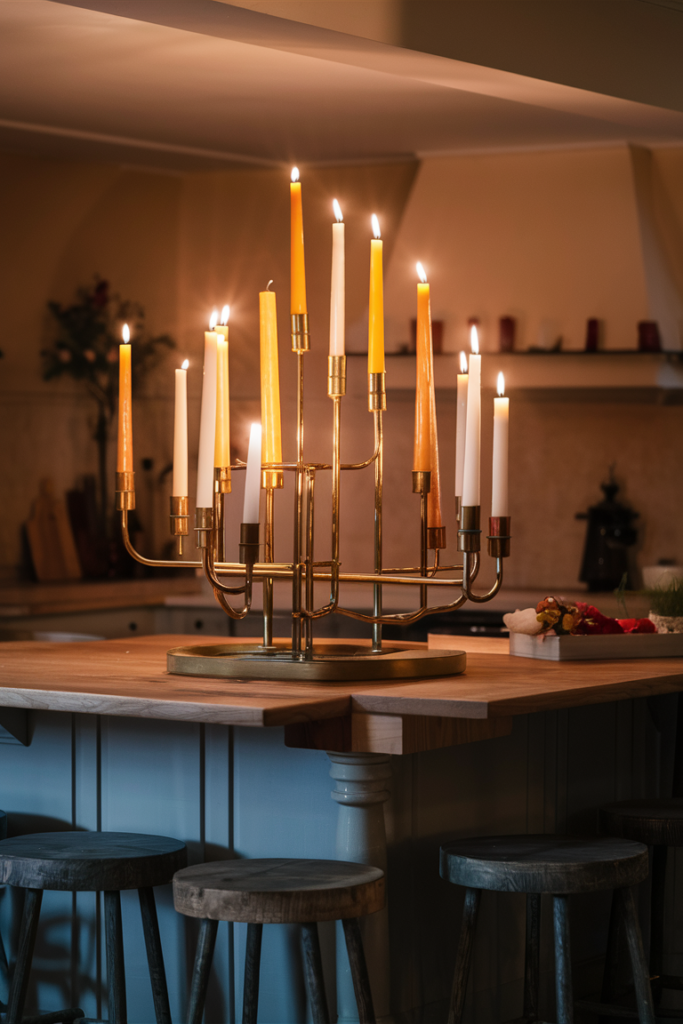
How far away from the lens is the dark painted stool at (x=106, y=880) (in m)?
2.16

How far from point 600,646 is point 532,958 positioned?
2.32ft

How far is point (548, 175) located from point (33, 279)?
7.41 feet

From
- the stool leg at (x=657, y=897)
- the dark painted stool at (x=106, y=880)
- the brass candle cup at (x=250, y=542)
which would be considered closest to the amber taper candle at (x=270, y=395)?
the brass candle cup at (x=250, y=542)

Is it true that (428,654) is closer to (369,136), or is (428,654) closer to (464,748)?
(464,748)

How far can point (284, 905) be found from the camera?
1894mm

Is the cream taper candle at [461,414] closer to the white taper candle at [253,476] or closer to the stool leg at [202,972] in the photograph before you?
the white taper candle at [253,476]

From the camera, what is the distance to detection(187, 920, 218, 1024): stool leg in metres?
2.02

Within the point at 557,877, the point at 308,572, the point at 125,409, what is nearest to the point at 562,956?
the point at 557,877

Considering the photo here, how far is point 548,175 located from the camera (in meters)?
5.56

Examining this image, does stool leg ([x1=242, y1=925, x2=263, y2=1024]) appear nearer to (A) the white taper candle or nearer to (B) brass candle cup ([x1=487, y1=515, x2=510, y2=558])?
(A) the white taper candle

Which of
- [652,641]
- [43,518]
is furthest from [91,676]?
[43,518]

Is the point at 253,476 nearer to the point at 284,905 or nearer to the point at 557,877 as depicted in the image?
the point at 284,905

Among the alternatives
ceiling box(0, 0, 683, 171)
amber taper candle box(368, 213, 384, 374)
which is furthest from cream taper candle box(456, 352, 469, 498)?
ceiling box(0, 0, 683, 171)

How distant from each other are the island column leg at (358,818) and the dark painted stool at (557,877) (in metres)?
0.14
